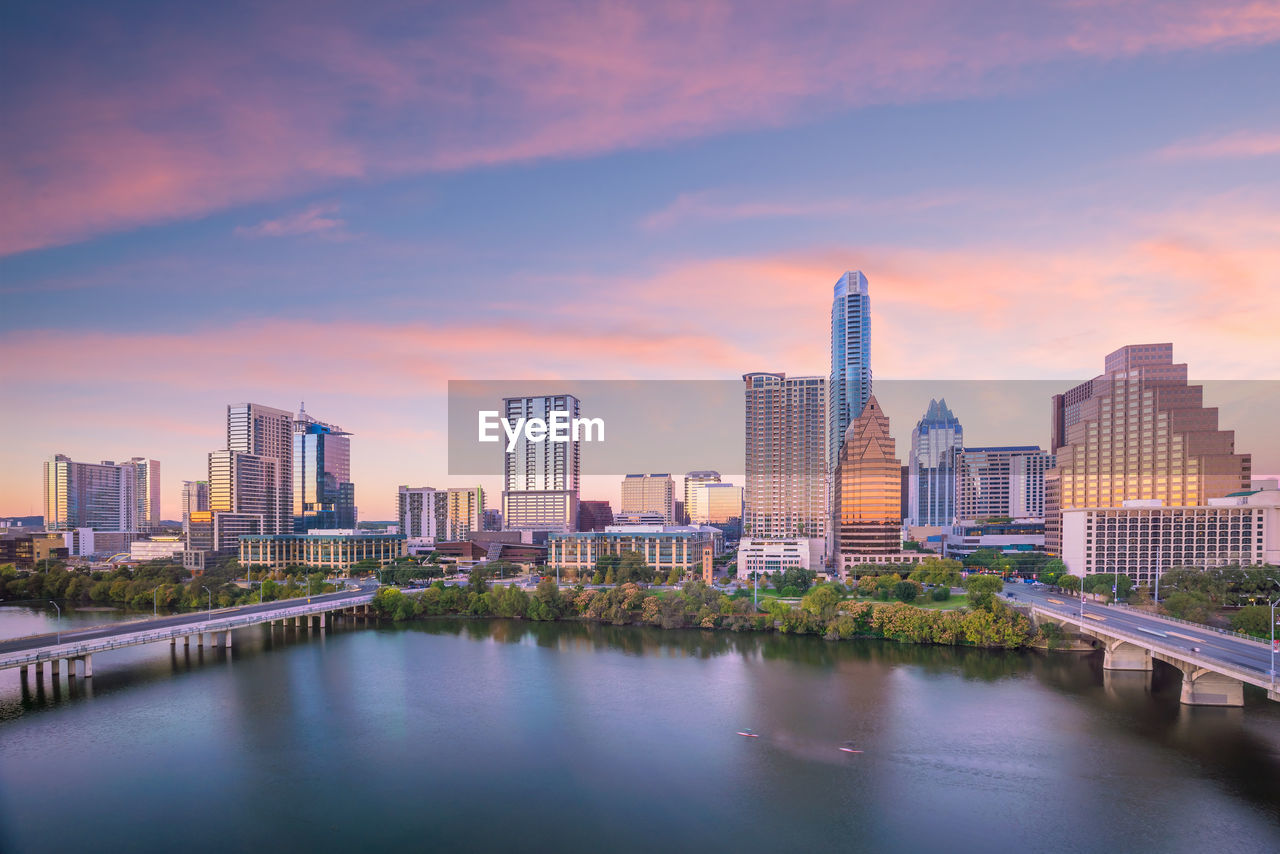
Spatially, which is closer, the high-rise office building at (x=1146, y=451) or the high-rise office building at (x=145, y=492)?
the high-rise office building at (x=1146, y=451)

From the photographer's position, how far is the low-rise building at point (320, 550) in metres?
62.2

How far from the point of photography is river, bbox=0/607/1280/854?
14.3 meters

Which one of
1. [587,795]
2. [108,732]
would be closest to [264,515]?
[108,732]

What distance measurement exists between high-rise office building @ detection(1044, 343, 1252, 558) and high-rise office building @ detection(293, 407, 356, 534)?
266ft

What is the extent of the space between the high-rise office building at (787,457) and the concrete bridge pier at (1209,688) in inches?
1757

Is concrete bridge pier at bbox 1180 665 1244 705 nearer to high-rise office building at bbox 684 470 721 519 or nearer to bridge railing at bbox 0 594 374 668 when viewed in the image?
bridge railing at bbox 0 594 374 668

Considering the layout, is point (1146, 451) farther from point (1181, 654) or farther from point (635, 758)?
point (635, 758)

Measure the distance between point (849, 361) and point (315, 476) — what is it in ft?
218

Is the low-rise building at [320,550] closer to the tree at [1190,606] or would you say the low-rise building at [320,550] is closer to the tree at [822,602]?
the tree at [822,602]

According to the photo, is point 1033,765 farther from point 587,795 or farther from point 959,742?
point 587,795

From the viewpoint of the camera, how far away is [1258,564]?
124 ft

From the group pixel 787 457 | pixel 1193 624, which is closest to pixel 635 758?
pixel 1193 624

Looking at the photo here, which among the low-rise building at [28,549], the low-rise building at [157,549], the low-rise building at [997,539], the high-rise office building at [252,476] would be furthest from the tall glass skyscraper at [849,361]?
the low-rise building at [28,549]

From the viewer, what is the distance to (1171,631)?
86.6 ft
